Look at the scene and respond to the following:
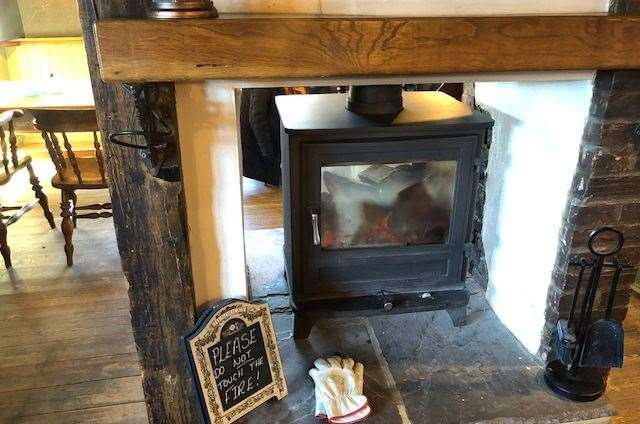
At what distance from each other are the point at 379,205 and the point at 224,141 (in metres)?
0.59

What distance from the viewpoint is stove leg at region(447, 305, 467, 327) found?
1781 mm

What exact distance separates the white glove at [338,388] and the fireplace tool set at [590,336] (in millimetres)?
563

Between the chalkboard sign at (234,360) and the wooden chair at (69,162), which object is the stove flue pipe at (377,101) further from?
the wooden chair at (69,162)

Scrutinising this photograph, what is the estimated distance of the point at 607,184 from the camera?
1434mm

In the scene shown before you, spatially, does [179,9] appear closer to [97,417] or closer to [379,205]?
[379,205]

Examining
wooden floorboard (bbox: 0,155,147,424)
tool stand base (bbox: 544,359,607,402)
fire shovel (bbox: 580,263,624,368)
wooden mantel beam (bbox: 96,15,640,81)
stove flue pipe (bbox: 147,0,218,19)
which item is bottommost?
wooden floorboard (bbox: 0,155,147,424)

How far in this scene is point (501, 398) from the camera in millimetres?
1531

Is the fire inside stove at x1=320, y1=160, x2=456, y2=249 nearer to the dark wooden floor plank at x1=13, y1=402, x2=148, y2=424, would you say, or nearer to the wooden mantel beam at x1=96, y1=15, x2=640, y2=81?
the wooden mantel beam at x1=96, y1=15, x2=640, y2=81

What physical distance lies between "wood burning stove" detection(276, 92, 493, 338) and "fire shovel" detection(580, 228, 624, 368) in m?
0.37

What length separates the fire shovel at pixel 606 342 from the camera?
1.50 meters

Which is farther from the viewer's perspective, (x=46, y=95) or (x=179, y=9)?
(x=46, y=95)

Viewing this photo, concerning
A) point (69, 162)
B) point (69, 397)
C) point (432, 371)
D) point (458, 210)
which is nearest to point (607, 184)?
point (458, 210)

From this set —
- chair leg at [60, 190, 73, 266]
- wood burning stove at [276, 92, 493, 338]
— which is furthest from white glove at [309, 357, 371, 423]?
chair leg at [60, 190, 73, 266]

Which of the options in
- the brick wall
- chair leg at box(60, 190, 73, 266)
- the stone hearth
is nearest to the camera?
the brick wall
